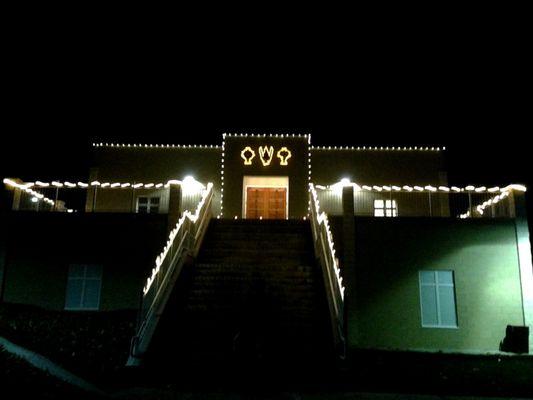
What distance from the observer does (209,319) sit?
420 inches

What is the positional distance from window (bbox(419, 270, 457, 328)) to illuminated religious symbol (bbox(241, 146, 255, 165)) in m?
8.23

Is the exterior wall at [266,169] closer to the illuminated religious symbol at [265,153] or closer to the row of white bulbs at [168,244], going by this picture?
the illuminated religious symbol at [265,153]

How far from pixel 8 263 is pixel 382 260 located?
1086 cm

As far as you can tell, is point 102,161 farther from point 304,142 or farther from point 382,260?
point 382,260

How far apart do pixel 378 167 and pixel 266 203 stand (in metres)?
4.73

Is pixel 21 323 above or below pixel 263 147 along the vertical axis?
below

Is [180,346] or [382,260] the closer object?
[180,346]

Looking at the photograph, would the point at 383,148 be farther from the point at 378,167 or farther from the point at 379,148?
→ the point at 378,167

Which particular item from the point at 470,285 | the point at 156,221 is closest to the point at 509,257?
the point at 470,285

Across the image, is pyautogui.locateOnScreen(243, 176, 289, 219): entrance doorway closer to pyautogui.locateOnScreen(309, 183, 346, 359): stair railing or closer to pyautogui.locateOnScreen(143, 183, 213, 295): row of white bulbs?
pyautogui.locateOnScreen(143, 183, 213, 295): row of white bulbs

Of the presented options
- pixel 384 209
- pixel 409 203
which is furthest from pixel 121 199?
pixel 409 203

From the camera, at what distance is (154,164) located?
19.5 meters

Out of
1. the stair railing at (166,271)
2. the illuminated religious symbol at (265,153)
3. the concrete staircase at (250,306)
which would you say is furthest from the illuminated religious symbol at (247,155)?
the concrete staircase at (250,306)

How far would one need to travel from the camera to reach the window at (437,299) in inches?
527
